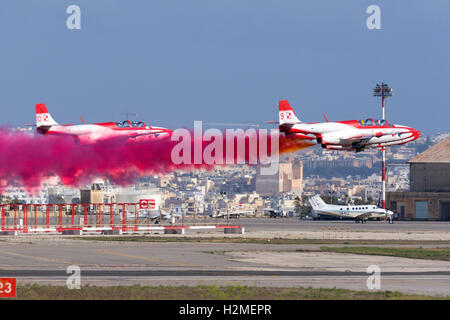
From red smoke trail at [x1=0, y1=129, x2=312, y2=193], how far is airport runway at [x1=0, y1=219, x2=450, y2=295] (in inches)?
463

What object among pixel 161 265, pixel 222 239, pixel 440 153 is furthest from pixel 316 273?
pixel 440 153

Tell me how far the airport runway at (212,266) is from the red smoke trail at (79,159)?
38.6 ft

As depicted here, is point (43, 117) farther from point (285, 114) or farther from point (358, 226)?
point (358, 226)

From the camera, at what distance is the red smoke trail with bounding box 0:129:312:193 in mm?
86312

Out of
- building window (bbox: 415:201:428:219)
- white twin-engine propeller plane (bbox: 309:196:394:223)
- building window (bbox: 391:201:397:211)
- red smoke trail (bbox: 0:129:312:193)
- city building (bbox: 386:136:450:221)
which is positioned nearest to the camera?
red smoke trail (bbox: 0:129:312:193)

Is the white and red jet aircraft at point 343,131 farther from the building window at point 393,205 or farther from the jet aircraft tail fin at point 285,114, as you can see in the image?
the building window at point 393,205

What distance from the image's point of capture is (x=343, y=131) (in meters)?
92.7

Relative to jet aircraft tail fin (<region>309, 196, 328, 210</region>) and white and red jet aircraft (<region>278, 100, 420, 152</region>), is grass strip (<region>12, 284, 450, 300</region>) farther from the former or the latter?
jet aircraft tail fin (<region>309, 196, 328, 210</region>)

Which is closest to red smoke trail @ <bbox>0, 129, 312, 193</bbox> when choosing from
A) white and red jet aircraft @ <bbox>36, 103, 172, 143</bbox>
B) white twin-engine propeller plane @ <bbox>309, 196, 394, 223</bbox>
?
white and red jet aircraft @ <bbox>36, 103, 172, 143</bbox>

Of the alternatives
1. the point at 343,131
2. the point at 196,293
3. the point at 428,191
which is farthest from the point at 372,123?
the point at 428,191

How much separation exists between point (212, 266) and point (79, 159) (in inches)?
1510

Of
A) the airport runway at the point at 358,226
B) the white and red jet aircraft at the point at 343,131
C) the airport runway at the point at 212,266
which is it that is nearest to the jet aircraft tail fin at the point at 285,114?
the white and red jet aircraft at the point at 343,131

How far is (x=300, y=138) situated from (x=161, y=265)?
39.8 m
